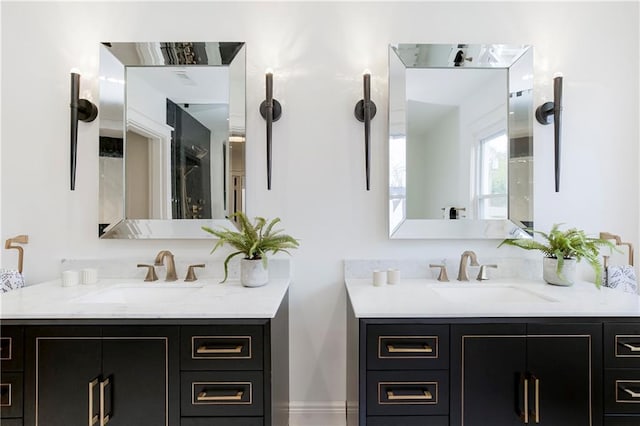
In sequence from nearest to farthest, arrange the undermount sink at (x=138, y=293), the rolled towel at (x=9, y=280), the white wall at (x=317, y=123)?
the undermount sink at (x=138, y=293) → the rolled towel at (x=9, y=280) → the white wall at (x=317, y=123)

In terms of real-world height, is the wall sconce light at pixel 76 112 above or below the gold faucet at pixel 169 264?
above

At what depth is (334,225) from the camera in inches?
70.1

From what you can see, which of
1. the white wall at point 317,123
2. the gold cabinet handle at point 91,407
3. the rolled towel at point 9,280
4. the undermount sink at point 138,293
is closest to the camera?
the gold cabinet handle at point 91,407

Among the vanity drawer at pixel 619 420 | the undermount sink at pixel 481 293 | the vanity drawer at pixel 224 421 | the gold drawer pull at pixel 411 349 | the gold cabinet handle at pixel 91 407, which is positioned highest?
the undermount sink at pixel 481 293

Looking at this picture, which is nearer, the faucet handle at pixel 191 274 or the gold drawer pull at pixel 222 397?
the gold drawer pull at pixel 222 397

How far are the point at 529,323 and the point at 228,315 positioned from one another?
1.18 metres

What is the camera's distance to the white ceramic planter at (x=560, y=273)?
62.0 inches

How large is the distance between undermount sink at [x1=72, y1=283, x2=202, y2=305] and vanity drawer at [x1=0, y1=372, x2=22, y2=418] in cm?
36

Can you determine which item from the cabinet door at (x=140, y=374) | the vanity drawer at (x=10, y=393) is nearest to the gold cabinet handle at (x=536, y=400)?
the cabinet door at (x=140, y=374)

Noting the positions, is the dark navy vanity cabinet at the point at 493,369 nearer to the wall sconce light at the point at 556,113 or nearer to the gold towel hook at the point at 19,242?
the wall sconce light at the point at 556,113

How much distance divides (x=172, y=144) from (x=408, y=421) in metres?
1.76

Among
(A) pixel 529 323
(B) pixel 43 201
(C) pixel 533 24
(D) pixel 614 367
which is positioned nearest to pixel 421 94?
(C) pixel 533 24

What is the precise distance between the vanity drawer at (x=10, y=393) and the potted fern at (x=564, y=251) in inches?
90.9

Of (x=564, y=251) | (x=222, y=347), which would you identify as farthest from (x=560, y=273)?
(x=222, y=347)
